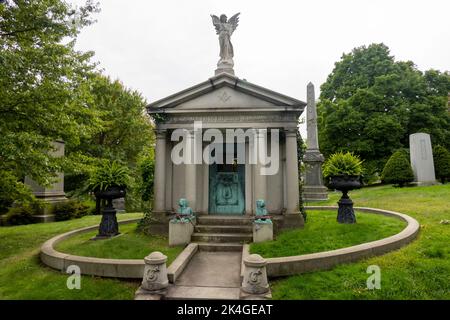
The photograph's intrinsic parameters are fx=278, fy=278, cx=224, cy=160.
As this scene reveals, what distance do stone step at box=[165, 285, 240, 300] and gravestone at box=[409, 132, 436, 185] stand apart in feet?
62.5

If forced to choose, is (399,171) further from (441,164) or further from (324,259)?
(324,259)

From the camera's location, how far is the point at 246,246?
728 centimetres

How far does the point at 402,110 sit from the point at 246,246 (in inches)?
898

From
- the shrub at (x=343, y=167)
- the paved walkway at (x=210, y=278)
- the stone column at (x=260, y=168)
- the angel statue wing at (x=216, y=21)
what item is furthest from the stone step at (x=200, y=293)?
the angel statue wing at (x=216, y=21)

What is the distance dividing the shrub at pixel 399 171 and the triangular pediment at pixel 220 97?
14555 mm

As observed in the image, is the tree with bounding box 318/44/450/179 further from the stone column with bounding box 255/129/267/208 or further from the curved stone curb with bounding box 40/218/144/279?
the curved stone curb with bounding box 40/218/144/279

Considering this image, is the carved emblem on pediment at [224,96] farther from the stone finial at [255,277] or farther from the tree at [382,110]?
the tree at [382,110]

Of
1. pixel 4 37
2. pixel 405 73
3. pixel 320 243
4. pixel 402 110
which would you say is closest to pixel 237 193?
pixel 320 243

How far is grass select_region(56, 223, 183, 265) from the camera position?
693 cm

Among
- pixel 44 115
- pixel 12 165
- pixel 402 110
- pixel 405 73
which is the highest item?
pixel 405 73

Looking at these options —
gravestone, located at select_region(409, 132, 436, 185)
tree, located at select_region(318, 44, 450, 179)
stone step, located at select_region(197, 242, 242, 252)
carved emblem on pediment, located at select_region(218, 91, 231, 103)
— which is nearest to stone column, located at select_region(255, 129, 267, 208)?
carved emblem on pediment, located at select_region(218, 91, 231, 103)

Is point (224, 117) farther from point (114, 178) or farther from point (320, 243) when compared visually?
point (320, 243)

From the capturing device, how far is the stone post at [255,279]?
4.82 metres
